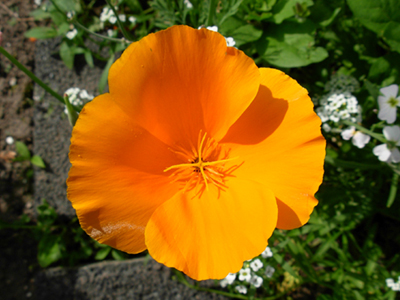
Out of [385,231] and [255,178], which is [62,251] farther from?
[385,231]

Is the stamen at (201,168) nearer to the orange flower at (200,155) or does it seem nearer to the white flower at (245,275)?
the orange flower at (200,155)

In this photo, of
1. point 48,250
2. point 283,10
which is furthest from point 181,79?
point 48,250

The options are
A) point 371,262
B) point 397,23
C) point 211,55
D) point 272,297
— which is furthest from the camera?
point 272,297

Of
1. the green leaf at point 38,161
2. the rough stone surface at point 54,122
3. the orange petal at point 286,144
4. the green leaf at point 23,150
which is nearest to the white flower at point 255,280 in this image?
the orange petal at point 286,144

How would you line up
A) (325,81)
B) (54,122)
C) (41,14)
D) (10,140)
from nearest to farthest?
(325,81)
(41,14)
(54,122)
(10,140)

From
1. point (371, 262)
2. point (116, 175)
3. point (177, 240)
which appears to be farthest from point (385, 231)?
point (116, 175)

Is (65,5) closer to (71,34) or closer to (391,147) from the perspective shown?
(71,34)

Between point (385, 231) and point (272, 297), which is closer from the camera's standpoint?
point (272, 297)
